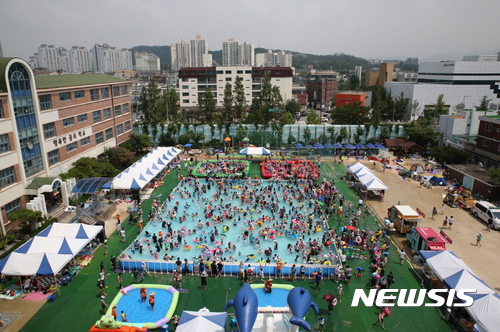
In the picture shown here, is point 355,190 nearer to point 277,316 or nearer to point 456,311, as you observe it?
point 456,311

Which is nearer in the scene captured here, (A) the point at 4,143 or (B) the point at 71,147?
(A) the point at 4,143

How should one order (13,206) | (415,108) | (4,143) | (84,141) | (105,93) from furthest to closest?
(415,108) → (105,93) → (84,141) → (13,206) → (4,143)

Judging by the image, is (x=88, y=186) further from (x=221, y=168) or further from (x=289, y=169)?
(x=289, y=169)

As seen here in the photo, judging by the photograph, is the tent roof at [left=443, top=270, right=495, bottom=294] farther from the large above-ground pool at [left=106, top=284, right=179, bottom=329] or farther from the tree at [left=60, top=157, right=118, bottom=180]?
the tree at [left=60, top=157, right=118, bottom=180]

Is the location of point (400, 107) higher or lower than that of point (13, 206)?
higher

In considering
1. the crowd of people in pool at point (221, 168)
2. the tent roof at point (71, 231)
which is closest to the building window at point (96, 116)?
the crowd of people in pool at point (221, 168)

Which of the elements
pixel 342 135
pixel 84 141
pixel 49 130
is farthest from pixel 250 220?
pixel 342 135

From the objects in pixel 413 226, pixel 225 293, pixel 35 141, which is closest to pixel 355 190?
pixel 413 226

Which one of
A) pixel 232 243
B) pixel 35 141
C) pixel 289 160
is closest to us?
pixel 232 243
